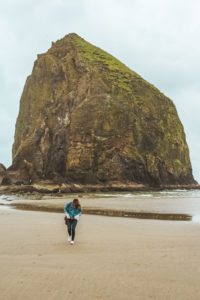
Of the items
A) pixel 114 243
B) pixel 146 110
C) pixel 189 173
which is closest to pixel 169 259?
pixel 114 243

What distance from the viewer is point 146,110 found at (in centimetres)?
7062

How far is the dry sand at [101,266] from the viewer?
499 cm

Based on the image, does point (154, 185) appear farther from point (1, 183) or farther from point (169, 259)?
point (169, 259)

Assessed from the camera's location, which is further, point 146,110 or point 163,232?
point 146,110

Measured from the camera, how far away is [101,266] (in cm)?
647

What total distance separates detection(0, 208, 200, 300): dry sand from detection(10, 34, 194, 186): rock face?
4929 centimetres

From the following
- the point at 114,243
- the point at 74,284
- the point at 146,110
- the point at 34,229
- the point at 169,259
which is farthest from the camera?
the point at 146,110

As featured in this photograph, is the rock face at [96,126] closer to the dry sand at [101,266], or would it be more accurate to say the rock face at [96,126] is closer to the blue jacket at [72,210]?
the dry sand at [101,266]

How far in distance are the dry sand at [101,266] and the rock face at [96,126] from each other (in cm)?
4929

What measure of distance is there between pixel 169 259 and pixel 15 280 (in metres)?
3.44

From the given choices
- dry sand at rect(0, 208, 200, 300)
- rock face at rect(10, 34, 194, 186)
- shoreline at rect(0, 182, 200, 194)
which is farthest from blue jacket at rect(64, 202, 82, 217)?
rock face at rect(10, 34, 194, 186)

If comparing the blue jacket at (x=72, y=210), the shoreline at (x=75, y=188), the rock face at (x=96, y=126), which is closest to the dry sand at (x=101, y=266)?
the blue jacket at (x=72, y=210)

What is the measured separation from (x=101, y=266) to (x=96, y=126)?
56858 millimetres

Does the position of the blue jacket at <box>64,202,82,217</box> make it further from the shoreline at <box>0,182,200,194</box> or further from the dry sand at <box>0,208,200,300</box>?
the shoreline at <box>0,182,200,194</box>
